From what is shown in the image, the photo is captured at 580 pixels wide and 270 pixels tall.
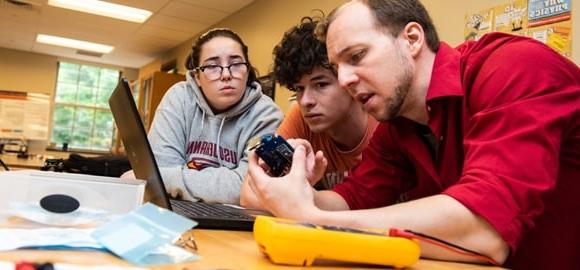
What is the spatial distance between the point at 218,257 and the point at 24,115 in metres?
7.86

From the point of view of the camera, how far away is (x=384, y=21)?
1008 millimetres

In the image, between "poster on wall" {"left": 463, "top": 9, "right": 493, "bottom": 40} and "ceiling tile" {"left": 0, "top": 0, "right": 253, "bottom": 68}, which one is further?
"ceiling tile" {"left": 0, "top": 0, "right": 253, "bottom": 68}

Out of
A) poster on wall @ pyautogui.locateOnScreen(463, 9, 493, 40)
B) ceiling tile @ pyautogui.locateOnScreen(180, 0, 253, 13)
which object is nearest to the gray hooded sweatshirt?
poster on wall @ pyautogui.locateOnScreen(463, 9, 493, 40)

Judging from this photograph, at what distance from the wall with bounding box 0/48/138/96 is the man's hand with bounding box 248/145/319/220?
766 cm

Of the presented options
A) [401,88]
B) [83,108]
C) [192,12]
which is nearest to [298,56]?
[401,88]

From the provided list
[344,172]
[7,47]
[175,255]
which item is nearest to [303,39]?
[344,172]

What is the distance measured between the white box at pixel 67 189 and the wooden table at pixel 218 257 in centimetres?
14

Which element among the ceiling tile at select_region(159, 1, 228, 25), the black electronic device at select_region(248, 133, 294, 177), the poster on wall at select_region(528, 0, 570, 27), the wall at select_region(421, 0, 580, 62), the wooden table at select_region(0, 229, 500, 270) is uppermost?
the ceiling tile at select_region(159, 1, 228, 25)

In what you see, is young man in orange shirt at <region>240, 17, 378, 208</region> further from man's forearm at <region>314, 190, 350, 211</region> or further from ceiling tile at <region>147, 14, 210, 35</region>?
ceiling tile at <region>147, 14, 210, 35</region>

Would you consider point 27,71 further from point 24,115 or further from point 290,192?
point 290,192

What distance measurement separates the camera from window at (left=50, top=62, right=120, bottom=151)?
7702 mm

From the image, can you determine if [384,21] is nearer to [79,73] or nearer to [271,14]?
[271,14]

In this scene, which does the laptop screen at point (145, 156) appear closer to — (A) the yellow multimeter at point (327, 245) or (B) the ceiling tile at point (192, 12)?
(A) the yellow multimeter at point (327, 245)

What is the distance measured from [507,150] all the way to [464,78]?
234mm
